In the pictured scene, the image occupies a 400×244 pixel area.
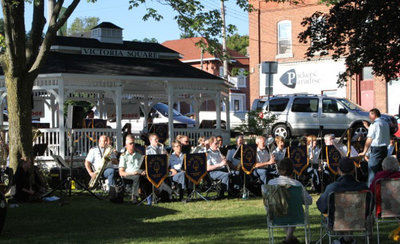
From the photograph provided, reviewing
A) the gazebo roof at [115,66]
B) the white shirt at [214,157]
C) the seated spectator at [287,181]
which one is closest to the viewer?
the seated spectator at [287,181]

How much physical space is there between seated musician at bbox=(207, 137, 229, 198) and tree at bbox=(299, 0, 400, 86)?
809 cm

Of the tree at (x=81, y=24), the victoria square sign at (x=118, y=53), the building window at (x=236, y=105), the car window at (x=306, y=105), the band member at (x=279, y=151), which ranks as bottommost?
the band member at (x=279, y=151)

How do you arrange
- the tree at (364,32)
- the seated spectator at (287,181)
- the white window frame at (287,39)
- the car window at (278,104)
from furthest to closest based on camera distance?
the white window frame at (287,39) → the car window at (278,104) → the tree at (364,32) → the seated spectator at (287,181)

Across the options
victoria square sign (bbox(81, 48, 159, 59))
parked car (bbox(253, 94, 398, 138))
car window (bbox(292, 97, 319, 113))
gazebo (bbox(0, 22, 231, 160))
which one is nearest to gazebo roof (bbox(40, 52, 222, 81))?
gazebo (bbox(0, 22, 231, 160))

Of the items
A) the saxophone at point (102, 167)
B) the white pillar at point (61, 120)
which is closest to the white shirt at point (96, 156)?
the saxophone at point (102, 167)

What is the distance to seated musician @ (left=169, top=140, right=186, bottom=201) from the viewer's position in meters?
15.5

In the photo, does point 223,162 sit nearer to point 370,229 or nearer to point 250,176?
point 250,176

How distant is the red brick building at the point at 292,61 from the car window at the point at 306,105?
11.1m

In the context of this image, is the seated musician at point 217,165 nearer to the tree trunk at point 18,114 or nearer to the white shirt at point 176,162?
the white shirt at point 176,162

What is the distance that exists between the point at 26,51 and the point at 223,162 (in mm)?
5125

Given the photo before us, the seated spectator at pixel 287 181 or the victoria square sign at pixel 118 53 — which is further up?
the victoria square sign at pixel 118 53

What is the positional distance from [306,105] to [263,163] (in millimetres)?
13011

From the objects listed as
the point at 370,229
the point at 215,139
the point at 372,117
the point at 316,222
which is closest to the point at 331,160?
the point at 372,117

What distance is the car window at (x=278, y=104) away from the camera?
2913 centimetres
